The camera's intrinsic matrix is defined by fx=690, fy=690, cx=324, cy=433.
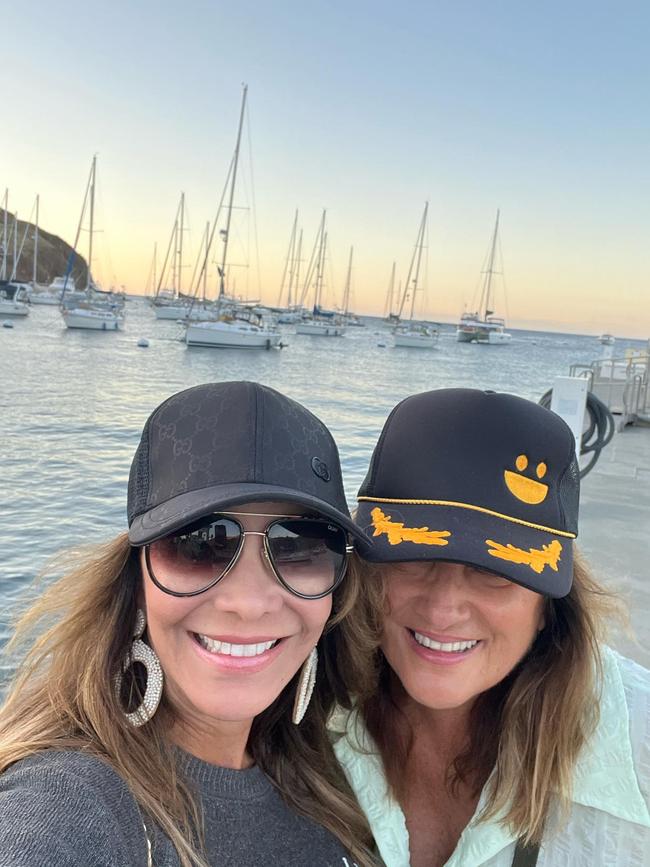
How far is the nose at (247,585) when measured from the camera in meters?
1.51

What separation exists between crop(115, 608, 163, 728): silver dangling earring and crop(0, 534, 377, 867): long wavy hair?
0.02 meters

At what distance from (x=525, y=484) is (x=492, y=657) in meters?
0.48

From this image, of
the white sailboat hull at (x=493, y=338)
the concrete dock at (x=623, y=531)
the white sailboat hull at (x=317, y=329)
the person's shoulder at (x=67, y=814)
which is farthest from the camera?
the white sailboat hull at (x=493, y=338)

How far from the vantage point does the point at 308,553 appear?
1.56 meters

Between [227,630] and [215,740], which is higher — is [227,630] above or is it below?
above

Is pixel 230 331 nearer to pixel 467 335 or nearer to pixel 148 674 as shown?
pixel 148 674

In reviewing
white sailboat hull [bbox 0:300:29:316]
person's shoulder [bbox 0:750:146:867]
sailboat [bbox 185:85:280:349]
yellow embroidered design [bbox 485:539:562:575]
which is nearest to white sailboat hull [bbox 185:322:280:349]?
sailboat [bbox 185:85:280:349]

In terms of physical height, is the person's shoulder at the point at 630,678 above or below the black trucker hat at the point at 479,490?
below

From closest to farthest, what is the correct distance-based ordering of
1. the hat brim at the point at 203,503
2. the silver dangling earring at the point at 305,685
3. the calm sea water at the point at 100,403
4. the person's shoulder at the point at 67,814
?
the person's shoulder at the point at 67,814
the hat brim at the point at 203,503
the silver dangling earring at the point at 305,685
the calm sea water at the point at 100,403

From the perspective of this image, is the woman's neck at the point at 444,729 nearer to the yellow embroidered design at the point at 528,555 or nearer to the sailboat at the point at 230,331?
the yellow embroidered design at the point at 528,555

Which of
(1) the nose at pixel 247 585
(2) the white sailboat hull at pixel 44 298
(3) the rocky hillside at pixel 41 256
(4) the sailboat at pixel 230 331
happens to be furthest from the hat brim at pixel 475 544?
(3) the rocky hillside at pixel 41 256

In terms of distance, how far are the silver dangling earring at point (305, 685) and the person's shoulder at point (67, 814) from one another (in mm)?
601

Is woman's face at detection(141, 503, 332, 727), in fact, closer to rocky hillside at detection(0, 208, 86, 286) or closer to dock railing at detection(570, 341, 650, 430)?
dock railing at detection(570, 341, 650, 430)

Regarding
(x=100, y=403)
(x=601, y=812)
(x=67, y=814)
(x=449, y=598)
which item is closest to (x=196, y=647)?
(x=67, y=814)
